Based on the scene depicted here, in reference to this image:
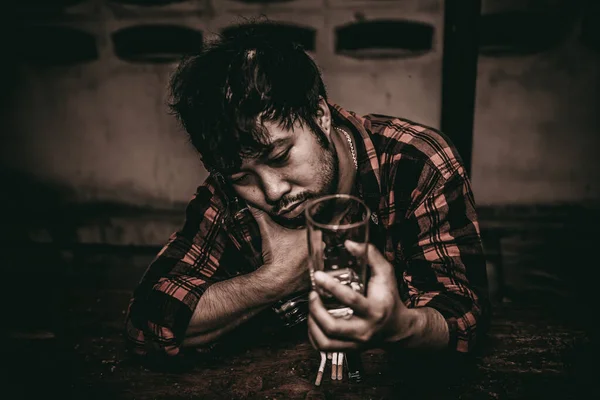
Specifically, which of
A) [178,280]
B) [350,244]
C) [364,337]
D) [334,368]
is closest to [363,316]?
[364,337]

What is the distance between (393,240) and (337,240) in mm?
1010

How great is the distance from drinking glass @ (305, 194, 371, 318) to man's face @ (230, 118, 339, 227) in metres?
0.58

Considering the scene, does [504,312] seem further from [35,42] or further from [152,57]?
[35,42]

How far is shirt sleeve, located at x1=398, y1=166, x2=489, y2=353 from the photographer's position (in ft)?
5.65

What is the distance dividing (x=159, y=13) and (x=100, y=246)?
71.4 inches

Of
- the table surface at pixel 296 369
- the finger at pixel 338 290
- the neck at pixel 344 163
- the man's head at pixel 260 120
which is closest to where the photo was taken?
the finger at pixel 338 290

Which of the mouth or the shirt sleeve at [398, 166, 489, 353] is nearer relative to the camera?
the shirt sleeve at [398, 166, 489, 353]

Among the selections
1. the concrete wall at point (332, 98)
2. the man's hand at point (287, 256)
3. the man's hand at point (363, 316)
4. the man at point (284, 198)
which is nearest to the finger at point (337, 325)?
the man's hand at point (363, 316)

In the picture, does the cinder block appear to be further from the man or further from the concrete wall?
the man

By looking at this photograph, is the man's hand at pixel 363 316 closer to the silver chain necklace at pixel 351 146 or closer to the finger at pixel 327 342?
the finger at pixel 327 342

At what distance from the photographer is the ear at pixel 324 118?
211 centimetres

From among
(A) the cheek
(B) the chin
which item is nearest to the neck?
(B) the chin

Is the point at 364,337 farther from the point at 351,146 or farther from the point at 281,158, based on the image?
the point at 351,146

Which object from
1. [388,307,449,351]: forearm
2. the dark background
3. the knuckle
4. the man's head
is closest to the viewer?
the knuckle
